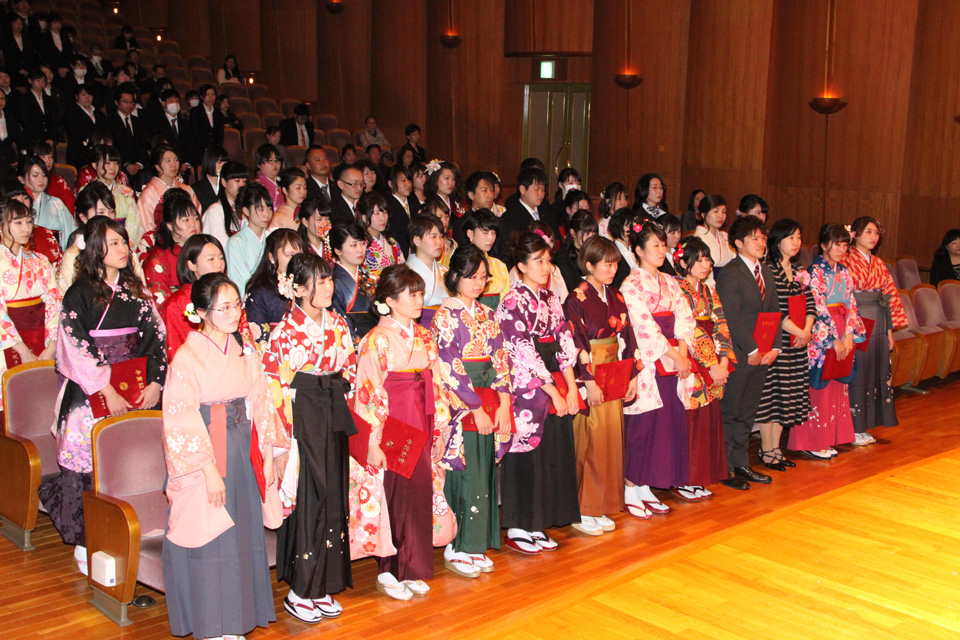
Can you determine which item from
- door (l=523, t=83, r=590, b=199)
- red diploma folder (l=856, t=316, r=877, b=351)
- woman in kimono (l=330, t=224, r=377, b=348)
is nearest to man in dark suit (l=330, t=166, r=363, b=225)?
woman in kimono (l=330, t=224, r=377, b=348)

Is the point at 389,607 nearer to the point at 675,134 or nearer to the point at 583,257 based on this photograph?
the point at 583,257

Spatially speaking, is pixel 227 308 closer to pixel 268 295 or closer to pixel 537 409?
pixel 268 295

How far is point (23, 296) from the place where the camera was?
13.1 feet

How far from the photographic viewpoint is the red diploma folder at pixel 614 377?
4160 mm

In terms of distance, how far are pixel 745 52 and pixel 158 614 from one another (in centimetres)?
794

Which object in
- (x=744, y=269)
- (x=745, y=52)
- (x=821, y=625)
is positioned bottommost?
(x=821, y=625)

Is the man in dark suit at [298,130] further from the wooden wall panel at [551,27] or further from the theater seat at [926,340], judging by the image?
the theater seat at [926,340]

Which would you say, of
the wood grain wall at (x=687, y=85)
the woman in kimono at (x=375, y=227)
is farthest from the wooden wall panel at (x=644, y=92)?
the woman in kimono at (x=375, y=227)

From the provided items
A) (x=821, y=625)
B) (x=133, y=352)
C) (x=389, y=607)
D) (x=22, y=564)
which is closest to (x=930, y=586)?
(x=821, y=625)

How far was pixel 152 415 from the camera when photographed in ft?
11.1

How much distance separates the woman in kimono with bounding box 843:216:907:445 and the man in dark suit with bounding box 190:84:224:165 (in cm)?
597

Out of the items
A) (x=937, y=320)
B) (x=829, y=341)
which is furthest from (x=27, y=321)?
(x=937, y=320)

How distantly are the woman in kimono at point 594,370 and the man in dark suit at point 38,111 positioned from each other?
18.7 ft

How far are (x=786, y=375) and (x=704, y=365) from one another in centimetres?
77
